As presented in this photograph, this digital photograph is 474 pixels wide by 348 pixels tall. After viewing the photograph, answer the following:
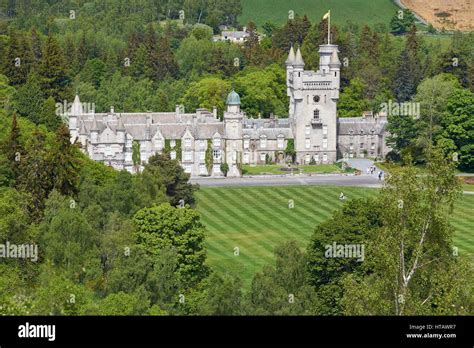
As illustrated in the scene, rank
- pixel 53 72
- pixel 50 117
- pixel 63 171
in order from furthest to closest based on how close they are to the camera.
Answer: pixel 53 72 < pixel 50 117 < pixel 63 171

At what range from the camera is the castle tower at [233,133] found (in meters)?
97.2

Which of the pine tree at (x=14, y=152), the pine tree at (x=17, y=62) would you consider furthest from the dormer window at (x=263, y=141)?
the pine tree at (x=14, y=152)

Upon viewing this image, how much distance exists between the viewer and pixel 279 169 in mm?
97625

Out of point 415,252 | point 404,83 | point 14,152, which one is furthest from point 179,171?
point 404,83

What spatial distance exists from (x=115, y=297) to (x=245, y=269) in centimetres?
2507

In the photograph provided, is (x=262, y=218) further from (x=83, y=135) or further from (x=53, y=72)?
(x=53, y=72)

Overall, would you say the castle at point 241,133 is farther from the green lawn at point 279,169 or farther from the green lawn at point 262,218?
the green lawn at point 262,218

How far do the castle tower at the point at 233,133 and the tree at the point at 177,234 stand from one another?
139 feet

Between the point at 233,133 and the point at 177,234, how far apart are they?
44930 mm

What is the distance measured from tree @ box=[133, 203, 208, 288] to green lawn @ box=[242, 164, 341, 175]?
41497 millimetres

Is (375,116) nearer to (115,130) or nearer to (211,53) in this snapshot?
(115,130)

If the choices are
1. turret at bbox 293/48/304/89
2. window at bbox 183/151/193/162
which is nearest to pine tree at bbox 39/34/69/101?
window at bbox 183/151/193/162

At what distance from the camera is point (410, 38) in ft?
439
